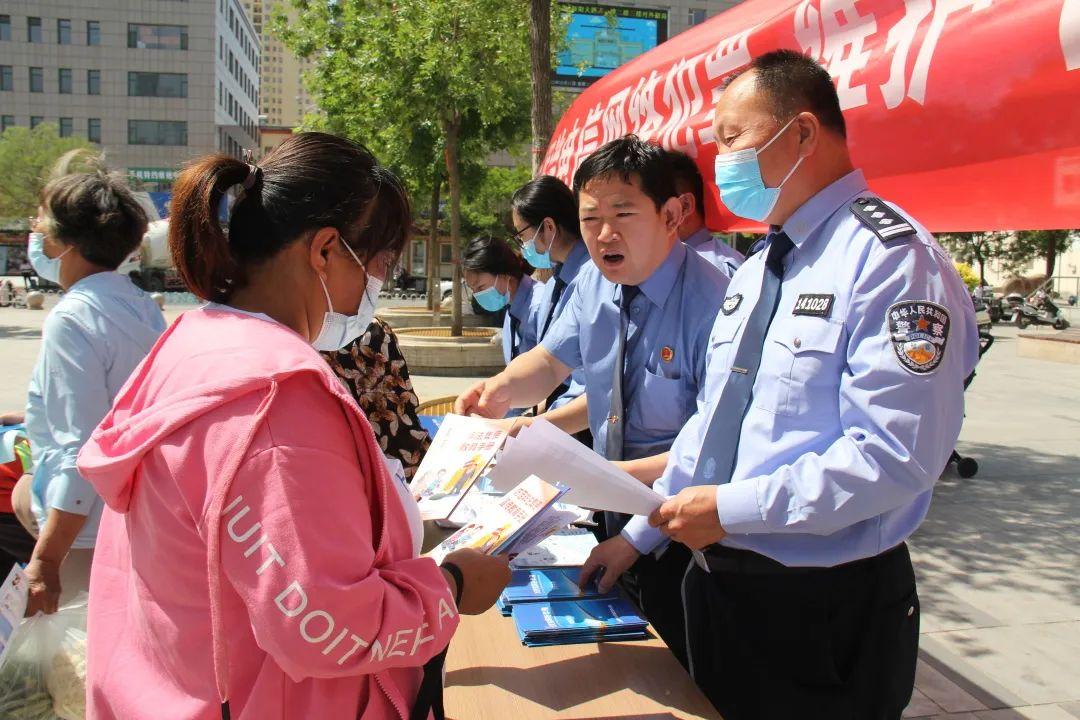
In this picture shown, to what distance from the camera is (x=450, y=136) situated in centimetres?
1262

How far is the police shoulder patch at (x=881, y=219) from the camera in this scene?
1553mm

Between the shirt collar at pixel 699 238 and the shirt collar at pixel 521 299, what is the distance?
1617mm

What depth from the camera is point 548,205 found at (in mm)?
4160

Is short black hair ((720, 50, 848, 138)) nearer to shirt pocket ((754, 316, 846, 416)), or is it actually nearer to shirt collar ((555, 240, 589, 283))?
shirt pocket ((754, 316, 846, 416))

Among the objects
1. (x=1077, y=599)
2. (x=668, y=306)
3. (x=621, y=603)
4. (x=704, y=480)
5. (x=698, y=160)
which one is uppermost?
(x=698, y=160)

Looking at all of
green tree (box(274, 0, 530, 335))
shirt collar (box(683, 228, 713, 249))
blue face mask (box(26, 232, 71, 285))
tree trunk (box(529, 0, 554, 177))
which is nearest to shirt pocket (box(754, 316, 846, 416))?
shirt collar (box(683, 228, 713, 249))

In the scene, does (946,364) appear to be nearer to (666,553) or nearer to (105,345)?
(666,553)

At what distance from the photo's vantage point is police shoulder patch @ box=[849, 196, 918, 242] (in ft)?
5.09

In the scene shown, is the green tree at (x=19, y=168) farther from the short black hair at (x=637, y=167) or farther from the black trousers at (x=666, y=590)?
the black trousers at (x=666, y=590)

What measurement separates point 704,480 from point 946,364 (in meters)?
0.55

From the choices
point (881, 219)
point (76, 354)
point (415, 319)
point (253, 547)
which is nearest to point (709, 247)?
point (881, 219)

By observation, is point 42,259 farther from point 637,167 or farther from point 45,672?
point 637,167

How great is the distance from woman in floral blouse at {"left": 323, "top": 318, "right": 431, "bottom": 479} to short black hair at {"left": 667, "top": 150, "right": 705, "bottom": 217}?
1.17 m

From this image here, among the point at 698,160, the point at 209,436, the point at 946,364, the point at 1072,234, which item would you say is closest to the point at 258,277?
the point at 209,436
